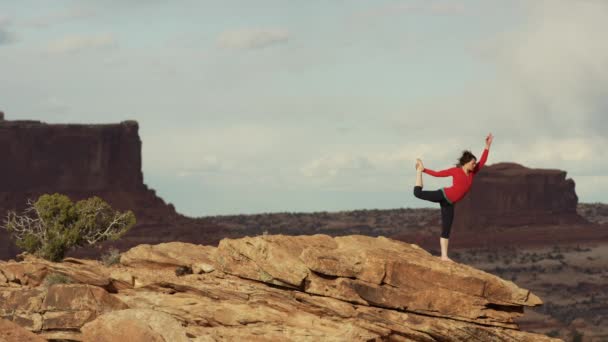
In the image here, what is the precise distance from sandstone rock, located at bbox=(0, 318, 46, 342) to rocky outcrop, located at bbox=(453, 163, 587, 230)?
113 m

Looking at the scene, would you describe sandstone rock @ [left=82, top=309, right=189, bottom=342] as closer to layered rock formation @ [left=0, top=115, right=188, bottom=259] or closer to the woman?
the woman

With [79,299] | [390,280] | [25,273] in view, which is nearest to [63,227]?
[25,273]

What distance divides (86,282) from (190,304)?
111 inches

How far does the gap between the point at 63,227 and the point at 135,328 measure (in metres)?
14.1

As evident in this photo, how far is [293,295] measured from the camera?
24531 mm

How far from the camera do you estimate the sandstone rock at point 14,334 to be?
19.4 metres

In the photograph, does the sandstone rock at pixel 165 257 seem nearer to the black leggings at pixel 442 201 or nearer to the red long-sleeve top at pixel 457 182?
the black leggings at pixel 442 201

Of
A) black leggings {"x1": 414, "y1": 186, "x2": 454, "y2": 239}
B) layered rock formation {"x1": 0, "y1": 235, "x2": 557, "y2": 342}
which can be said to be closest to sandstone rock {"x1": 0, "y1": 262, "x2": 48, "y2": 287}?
layered rock formation {"x1": 0, "y1": 235, "x2": 557, "y2": 342}

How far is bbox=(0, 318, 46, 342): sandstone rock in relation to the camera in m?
19.4

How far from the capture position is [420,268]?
2473cm

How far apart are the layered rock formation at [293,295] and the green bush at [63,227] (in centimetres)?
524

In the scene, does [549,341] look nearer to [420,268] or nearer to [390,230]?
[420,268]

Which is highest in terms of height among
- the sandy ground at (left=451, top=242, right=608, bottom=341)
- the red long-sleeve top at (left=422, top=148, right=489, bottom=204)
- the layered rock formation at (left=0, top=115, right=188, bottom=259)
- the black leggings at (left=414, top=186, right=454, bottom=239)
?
the layered rock formation at (left=0, top=115, right=188, bottom=259)

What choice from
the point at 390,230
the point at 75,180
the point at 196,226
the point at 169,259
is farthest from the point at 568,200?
the point at 169,259
